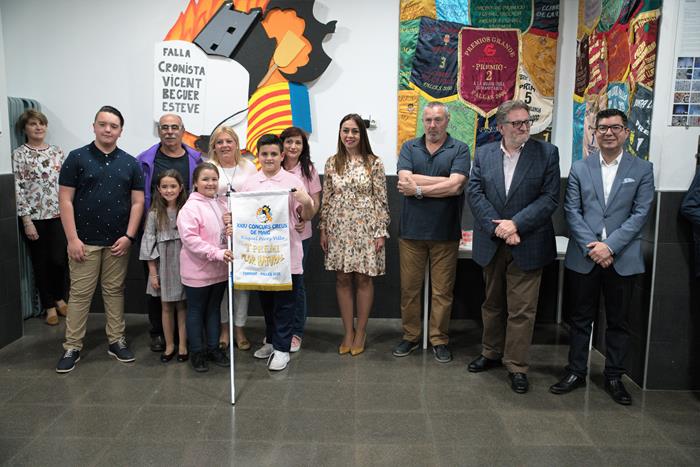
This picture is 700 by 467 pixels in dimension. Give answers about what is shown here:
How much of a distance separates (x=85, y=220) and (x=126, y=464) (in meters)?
1.63

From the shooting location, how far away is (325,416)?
9.57 feet

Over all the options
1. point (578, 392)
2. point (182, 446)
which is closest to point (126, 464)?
point (182, 446)

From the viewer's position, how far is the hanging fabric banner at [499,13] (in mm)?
4348

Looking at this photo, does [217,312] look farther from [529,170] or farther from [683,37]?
[683,37]

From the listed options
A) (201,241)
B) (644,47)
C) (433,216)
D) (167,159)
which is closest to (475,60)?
(644,47)

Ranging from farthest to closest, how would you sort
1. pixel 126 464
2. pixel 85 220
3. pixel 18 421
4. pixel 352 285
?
pixel 352 285, pixel 85 220, pixel 18 421, pixel 126 464

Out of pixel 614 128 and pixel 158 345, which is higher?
pixel 614 128

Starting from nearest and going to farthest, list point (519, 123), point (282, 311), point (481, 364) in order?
point (519, 123), point (282, 311), point (481, 364)

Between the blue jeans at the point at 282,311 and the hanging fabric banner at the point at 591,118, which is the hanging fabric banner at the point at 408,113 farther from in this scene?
the blue jeans at the point at 282,311

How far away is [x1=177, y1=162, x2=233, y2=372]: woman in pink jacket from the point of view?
10.8 feet

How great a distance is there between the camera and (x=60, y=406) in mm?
2998

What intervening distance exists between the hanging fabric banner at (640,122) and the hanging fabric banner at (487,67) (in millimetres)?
1201

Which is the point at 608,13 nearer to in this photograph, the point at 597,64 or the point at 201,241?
the point at 597,64

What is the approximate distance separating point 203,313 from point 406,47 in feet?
8.28
